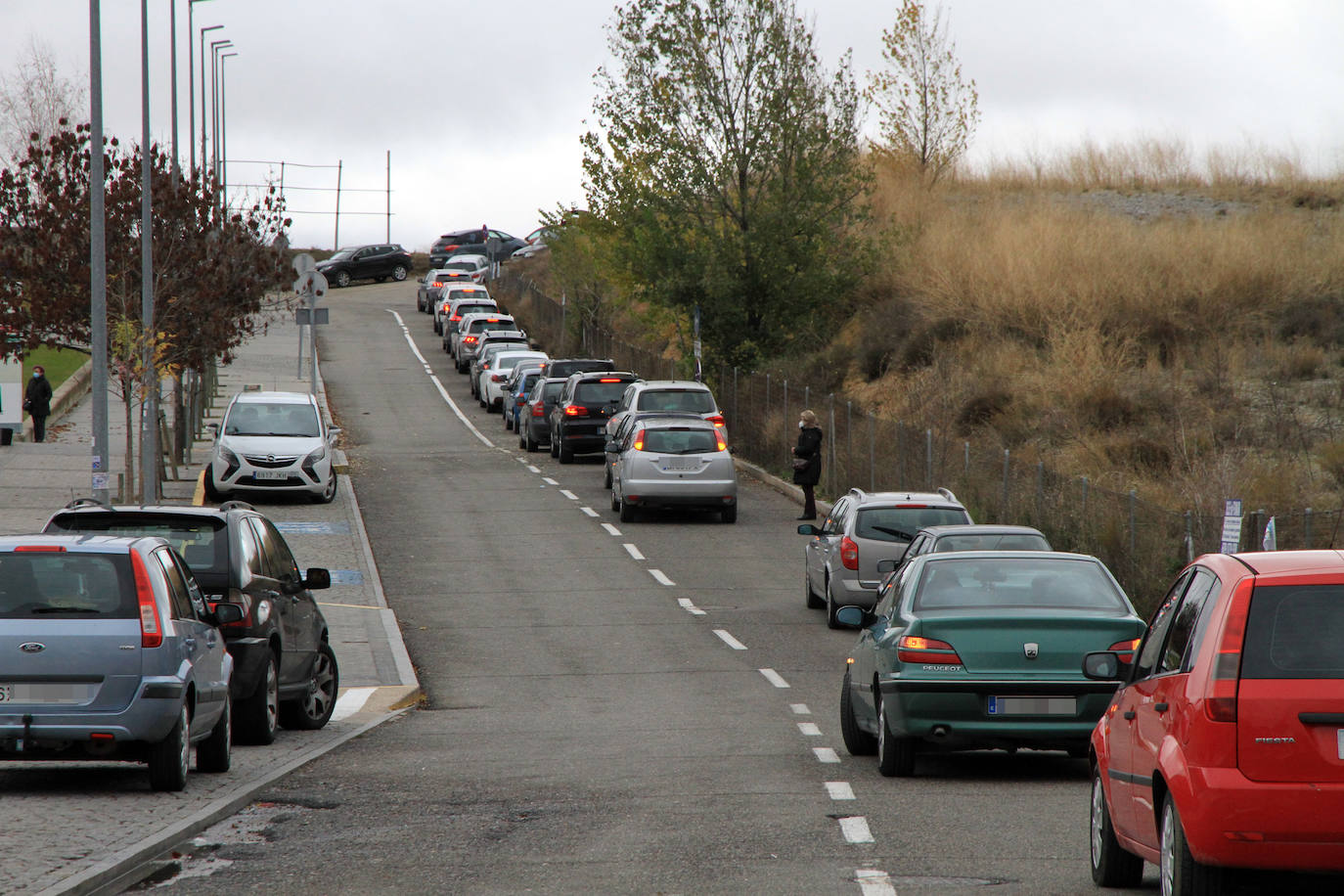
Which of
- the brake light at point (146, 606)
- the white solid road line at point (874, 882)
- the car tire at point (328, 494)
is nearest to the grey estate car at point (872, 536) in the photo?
the brake light at point (146, 606)

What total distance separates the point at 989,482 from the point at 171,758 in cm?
1690

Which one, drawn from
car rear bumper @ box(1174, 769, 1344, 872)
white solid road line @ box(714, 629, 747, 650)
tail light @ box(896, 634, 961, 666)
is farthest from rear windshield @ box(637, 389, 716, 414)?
car rear bumper @ box(1174, 769, 1344, 872)

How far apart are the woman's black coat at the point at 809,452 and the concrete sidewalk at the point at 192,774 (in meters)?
7.15

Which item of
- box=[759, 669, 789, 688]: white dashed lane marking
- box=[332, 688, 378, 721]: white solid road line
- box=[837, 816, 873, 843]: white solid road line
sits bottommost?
box=[332, 688, 378, 721]: white solid road line

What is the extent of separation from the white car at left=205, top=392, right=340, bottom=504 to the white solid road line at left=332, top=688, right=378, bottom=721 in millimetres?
13933

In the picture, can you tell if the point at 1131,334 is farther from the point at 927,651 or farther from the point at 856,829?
the point at 856,829

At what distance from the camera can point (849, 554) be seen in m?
19.8

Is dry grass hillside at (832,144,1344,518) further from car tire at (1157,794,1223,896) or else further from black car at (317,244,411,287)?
black car at (317,244,411,287)

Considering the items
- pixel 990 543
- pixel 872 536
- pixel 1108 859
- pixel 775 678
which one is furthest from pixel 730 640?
pixel 1108 859

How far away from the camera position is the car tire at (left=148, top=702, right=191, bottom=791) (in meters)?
10.3

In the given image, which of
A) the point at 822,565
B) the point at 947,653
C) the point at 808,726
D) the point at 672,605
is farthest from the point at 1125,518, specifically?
the point at 947,653

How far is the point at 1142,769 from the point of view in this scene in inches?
276

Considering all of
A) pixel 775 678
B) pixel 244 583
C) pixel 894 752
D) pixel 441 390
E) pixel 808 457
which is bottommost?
pixel 775 678

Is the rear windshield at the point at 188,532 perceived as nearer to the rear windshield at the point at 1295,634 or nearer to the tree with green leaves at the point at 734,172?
the rear windshield at the point at 1295,634
